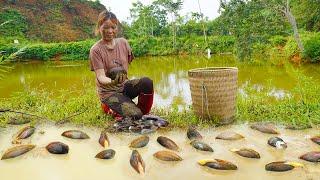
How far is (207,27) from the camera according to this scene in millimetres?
34562

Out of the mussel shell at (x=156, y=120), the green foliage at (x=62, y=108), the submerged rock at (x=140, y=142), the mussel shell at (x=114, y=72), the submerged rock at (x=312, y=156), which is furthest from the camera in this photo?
the green foliage at (x=62, y=108)

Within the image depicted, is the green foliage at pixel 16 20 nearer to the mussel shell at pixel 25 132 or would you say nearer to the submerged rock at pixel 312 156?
the mussel shell at pixel 25 132

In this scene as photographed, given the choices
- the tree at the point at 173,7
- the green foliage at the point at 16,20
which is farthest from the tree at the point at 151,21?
the green foliage at the point at 16,20

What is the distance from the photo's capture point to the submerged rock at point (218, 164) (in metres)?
2.85

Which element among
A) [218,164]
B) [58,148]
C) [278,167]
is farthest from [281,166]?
[58,148]

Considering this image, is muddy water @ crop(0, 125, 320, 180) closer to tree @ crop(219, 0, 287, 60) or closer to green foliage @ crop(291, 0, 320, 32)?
tree @ crop(219, 0, 287, 60)

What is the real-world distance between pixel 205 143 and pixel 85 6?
4329cm

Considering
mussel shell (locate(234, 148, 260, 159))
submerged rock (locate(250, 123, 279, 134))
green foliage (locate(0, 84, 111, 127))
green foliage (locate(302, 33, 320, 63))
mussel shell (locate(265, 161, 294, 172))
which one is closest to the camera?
mussel shell (locate(265, 161, 294, 172))

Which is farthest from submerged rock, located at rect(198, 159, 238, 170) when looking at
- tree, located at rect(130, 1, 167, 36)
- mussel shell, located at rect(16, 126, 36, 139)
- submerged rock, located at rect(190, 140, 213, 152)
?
tree, located at rect(130, 1, 167, 36)

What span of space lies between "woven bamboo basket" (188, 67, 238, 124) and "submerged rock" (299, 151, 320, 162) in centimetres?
124

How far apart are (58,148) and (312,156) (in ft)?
6.72

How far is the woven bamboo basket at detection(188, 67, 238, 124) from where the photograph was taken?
13.5ft

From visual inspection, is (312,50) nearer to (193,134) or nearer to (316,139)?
(316,139)

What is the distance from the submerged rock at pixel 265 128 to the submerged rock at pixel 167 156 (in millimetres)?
1051
